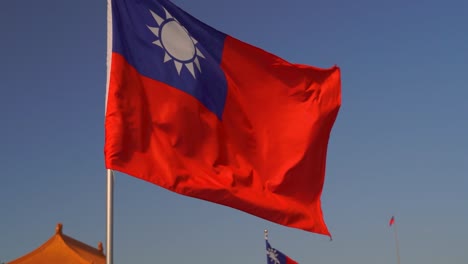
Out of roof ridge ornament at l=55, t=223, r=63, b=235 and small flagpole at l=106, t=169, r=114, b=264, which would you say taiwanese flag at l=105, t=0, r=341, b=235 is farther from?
roof ridge ornament at l=55, t=223, r=63, b=235

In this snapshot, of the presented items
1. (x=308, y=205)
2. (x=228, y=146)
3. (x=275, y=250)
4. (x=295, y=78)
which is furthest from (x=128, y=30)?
(x=275, y=250)

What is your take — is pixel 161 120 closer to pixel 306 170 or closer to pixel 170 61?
pixel 170 61

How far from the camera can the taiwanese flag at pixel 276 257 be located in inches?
806

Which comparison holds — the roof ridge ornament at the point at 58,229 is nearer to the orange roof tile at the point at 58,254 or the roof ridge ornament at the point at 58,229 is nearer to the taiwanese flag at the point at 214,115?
the orange roof tile at the point at 58,254

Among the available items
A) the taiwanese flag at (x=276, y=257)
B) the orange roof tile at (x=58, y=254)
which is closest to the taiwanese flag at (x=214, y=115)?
the taiwanese flag at (x=276, y=257)

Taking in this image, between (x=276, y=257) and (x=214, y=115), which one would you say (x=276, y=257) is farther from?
(x=214, y=115)

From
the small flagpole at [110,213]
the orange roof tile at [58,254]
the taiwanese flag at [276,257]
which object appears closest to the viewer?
the small flagpole at [110,213]

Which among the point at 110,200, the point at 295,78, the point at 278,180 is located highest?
the point at 295,78

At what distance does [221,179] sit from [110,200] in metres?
2.23

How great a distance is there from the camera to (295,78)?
10836mm

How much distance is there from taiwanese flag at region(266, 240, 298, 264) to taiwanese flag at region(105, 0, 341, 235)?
33.7 feet

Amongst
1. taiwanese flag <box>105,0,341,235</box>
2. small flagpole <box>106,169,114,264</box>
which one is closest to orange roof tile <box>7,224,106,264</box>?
taiwanese flag <box>105,0,341,235</box>

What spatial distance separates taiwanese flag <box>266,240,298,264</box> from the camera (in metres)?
20.5

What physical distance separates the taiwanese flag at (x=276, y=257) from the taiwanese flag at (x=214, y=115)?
10.3m
